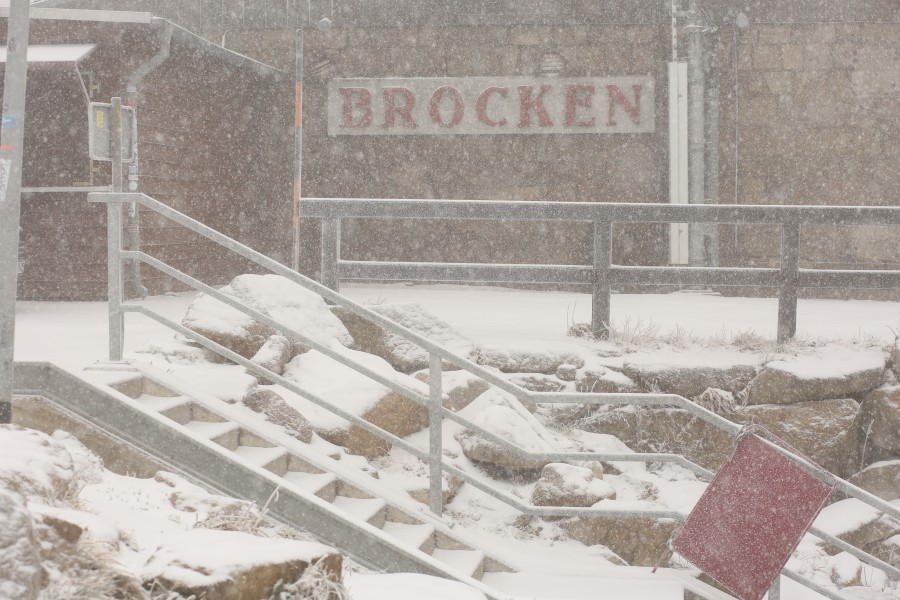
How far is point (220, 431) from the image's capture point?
5.77m

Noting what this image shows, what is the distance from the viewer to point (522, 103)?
1292cm

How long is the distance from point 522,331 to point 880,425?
108 inches

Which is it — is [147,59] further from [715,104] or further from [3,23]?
[715,104]

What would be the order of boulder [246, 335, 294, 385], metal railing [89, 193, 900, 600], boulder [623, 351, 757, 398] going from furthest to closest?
boulder [623, 351, 757, 398] → boulder [246, 335, 294, 385] → metal railing [89, 193, 900, 600]

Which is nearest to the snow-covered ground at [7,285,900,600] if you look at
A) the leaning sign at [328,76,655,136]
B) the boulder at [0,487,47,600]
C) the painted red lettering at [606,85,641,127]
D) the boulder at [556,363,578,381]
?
the boulder at [556,363,578,381]

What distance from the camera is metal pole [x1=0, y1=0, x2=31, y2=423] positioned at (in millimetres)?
4508

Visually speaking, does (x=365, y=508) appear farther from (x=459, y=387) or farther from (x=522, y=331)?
(x=522, y=331)

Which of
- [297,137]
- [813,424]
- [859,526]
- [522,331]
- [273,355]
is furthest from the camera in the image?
[297,137]

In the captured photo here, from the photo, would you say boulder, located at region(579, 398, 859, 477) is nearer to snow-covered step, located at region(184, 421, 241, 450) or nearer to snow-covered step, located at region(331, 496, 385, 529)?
snow-covered step, located at region(331, 496, 385, 529)

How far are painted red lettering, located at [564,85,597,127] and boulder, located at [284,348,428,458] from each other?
6.47 metres

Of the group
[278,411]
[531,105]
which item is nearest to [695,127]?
[531,105]

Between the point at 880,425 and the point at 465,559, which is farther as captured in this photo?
the point at 880,425

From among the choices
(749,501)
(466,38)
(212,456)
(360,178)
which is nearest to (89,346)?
(212,456)

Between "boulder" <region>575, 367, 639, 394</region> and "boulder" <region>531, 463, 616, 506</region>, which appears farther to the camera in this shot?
"boulder" <region>575, 367, 639, 394</region>
